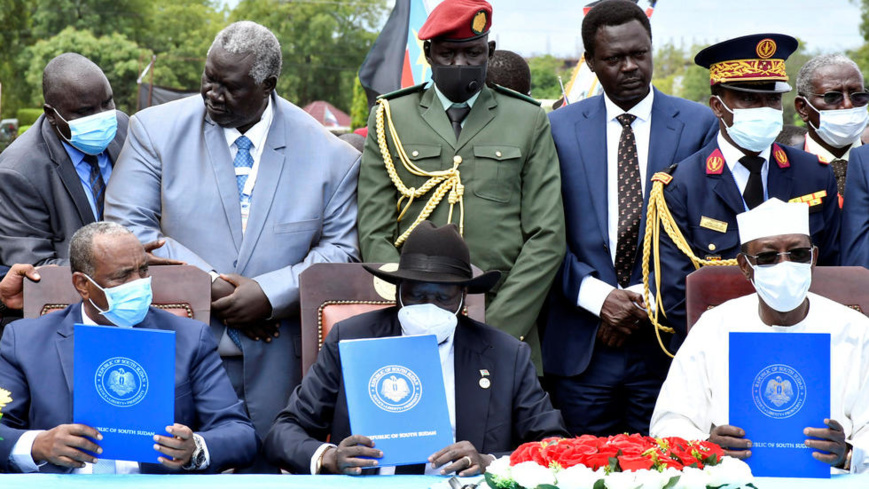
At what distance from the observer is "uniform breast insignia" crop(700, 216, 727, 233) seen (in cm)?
491

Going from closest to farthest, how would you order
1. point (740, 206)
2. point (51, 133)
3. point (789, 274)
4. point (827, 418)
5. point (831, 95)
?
point (827, 418)
point (789, 274)
point (740, 206)
point (51, 133)
point (831, 95)

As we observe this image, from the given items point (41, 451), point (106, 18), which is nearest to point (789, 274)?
point (41, 451)

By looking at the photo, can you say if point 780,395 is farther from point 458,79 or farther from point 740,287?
point 458,79

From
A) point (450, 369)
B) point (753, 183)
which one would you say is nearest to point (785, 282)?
point (753, 183)

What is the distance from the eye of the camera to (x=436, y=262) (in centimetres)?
427

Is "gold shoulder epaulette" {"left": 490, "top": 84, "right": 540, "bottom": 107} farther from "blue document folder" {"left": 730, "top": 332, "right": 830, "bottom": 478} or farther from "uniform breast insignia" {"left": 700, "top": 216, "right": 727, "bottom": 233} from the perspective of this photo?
"blue document folder" {"left": 730, "top": 332, "right": 830, "bottom": 478}

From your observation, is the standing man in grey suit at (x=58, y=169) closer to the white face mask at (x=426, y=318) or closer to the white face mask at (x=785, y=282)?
the white face mask at (x=426, y=318)

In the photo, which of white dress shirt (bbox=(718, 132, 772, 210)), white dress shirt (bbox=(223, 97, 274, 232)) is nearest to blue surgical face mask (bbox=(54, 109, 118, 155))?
white dress shirt (bbox=(223, 97, 274, 232))

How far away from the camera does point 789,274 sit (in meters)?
4.27

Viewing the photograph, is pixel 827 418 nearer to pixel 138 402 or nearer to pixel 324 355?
pixel 324 355

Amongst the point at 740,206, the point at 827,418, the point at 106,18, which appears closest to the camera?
the point at 827,418

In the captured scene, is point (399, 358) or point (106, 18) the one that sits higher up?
point (106, 18)

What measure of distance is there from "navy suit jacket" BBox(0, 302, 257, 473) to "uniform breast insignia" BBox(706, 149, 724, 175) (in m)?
2.24

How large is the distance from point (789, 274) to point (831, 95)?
192 centimetres
